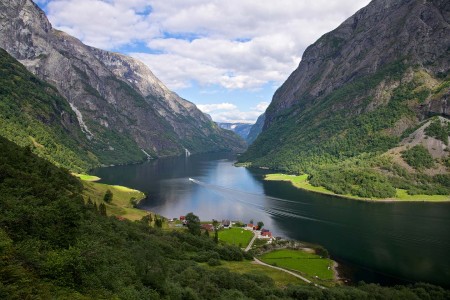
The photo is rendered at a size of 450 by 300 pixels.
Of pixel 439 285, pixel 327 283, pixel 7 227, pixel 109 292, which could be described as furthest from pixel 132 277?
pixel 439 285

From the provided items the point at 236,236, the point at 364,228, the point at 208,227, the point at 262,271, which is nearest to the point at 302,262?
the point at 262,271

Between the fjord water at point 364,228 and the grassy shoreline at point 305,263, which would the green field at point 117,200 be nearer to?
the fjord water at point 364,228

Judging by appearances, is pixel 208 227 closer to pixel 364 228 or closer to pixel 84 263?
pixel 364 228

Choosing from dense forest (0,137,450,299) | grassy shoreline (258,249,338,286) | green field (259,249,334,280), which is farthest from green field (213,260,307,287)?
green field (259,249,334,280)

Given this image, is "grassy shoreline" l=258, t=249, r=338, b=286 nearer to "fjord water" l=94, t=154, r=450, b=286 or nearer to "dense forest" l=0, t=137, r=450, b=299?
"fjord water" l=94, t=154, r=450, b=286

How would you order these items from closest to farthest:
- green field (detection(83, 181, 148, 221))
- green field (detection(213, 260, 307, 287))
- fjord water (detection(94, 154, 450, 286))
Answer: green field (detection(213, 260, 307, 287)) < fjord water (detection(94, 154, 450, 286)) < green field (detection(83, 181, 148, 221))

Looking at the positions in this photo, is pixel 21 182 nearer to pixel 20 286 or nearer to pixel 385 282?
pixel 20 286
